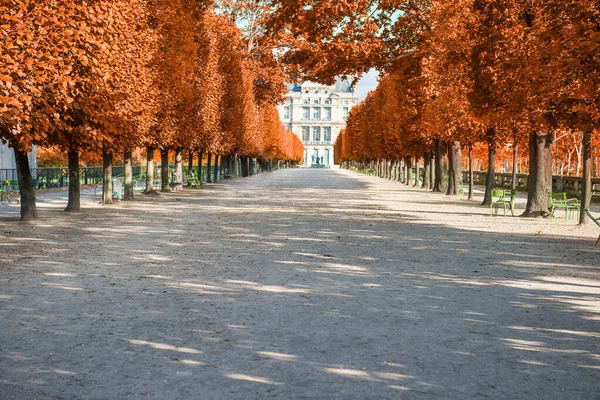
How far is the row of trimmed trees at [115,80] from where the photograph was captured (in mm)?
14727

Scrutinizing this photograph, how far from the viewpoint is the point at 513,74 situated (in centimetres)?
2053

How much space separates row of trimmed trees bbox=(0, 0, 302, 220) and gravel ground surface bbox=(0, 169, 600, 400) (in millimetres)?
2801

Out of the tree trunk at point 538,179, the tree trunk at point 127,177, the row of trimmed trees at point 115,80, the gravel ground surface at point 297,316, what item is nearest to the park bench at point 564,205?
the tree trunk at point 538,179

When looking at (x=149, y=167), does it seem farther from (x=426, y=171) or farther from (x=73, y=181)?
(x=426, y=171)

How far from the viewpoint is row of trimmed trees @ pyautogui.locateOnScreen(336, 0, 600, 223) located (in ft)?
48.7

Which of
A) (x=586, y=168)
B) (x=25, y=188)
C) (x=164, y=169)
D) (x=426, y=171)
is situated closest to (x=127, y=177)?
(x=164, y=169)

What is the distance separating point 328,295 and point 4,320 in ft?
12.8

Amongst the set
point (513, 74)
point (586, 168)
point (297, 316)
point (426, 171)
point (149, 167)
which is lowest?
point (297, 316)

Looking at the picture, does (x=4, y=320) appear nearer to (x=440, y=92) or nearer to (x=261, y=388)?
(x=261, y=388)

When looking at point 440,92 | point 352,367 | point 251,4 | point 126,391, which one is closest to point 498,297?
point 352,367

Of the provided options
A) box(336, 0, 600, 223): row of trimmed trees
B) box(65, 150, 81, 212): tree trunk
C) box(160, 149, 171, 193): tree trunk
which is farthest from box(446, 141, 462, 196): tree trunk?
box(65, 150, 81, 212): tree trunk

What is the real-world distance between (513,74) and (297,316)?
48.6 feet

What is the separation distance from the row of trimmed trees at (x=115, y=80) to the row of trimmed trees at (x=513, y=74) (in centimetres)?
1012

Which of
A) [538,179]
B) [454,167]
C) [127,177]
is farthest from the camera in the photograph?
[454,167]
